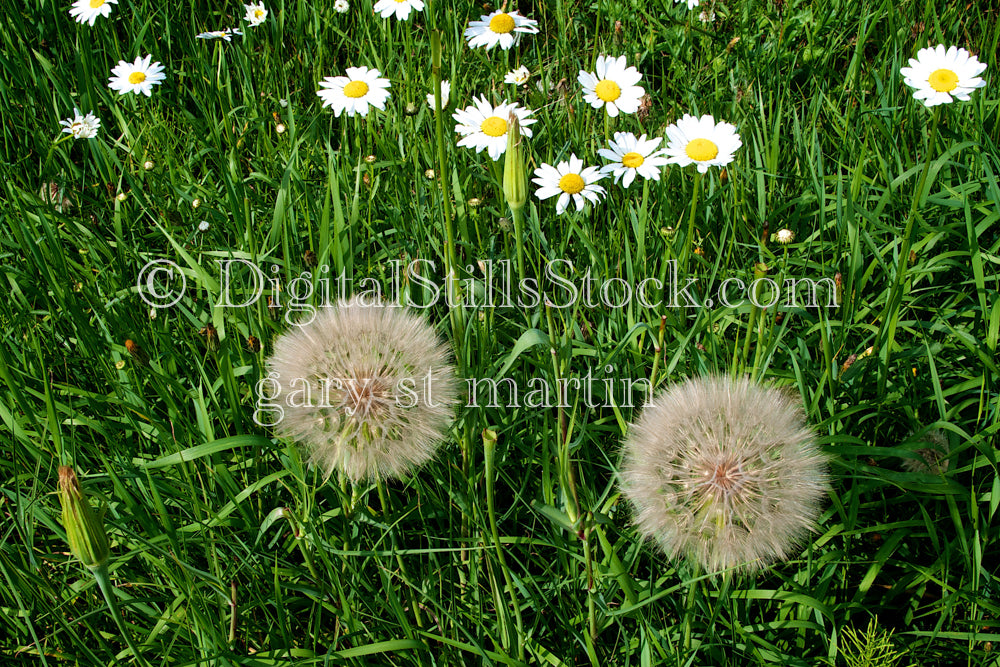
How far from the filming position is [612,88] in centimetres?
270

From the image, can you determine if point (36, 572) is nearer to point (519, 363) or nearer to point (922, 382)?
point (519, 363)

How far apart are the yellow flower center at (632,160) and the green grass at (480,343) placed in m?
0.22

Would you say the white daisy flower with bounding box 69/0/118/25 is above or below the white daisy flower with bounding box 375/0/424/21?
above

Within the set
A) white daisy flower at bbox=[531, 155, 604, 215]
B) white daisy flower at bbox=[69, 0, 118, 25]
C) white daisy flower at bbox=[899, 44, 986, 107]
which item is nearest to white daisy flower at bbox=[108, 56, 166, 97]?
white daisy flower at bbox=[69, 0, 118, 25]

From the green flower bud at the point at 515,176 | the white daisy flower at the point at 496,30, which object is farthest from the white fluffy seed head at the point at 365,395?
the white daisy flower at the point at 496,30

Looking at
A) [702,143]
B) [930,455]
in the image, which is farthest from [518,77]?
[930,455]

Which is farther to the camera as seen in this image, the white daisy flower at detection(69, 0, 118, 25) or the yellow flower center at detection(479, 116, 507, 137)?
the white daisy flower at detection(69, 0, 118, 25)

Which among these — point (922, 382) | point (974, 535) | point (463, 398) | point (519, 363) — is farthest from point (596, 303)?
point (974, 535)

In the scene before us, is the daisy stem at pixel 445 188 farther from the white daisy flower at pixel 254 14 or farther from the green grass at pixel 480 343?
the white daisy flower at pixel 254 14

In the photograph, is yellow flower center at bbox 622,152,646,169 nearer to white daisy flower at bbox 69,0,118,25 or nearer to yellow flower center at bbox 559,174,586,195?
yellow flower center at bbox 559,174,586,195

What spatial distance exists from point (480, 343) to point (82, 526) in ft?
3.25

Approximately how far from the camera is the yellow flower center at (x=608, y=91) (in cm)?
268

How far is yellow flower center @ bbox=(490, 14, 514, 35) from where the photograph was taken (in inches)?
114
